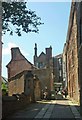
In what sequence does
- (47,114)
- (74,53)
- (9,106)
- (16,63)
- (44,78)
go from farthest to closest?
1. (16,63)
2. (44,78)
3. (74,53)
4. (47,114)
5. (9,106)

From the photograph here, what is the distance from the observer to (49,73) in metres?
48.5

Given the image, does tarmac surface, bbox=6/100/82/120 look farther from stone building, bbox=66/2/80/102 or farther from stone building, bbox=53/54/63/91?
stone building, bbox=53/54/63/91

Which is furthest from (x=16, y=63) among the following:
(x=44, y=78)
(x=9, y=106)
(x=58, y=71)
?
(x=9, y=106)

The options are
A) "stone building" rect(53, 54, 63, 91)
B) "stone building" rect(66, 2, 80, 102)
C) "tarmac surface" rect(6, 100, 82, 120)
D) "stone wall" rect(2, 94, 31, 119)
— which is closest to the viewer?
"stone wall" rect(2, 94, 31, 119)

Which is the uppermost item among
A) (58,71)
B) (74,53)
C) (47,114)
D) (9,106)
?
(58,71)

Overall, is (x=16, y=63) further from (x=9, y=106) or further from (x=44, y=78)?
(x=9, y=106)

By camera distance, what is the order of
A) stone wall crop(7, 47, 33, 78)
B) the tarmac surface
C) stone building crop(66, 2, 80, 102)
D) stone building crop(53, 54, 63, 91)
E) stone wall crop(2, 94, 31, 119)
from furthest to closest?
stone building crop(53, 54, 63, 91) → stone wall crop(7, 47, 33, 78) → stone building crop(66, 2, 80, 102) → the tarmac surface → stone wall crop(2, 94, 31, 119)

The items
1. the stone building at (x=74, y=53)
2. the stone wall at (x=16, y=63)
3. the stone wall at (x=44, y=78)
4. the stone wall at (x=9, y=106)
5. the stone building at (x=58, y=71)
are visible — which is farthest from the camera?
the stone building at (x=58, y=71)

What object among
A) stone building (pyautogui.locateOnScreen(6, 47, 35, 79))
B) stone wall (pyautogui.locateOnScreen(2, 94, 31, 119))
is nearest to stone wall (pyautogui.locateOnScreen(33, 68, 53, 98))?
stone building (pyautogui.locateOnScreen(6, 47, 35, 79))

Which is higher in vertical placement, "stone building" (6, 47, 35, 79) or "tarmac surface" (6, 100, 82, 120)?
"stone building" (6, 47, 35, 79)

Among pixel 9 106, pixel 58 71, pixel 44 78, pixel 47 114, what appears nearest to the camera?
pixel 9 106

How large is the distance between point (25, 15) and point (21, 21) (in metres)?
0.39

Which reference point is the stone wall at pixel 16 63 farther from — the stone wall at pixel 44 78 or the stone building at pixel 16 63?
the stone wall at pixel 44 78

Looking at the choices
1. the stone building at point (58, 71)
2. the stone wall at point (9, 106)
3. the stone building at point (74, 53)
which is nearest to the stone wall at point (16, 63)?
the stone building at point (58, 71)
